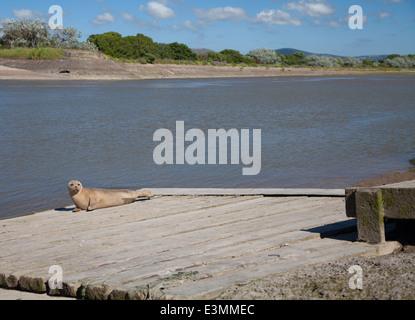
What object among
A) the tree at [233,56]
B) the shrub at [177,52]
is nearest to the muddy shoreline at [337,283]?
the shrub at [177,52]

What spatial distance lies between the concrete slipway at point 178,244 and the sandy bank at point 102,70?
51220 millimetres

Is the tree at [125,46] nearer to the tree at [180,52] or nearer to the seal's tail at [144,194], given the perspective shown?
the tree at [180,52]

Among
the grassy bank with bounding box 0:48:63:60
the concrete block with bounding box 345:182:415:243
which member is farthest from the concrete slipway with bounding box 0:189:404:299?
the grassy bank with bounding box 0:48:63:60

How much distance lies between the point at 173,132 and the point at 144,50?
61567 mm

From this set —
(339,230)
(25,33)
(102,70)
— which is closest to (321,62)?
(102,70)

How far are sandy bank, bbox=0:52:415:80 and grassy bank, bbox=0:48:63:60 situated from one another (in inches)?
28.7

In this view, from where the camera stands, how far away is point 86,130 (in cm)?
1828

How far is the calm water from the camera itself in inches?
412

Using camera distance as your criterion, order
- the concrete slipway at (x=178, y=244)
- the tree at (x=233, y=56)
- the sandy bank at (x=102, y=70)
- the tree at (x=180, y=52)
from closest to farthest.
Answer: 1. the concrete slipway at (x=178, y=244)
2. the sandy bank at (x=102, y=70)
3. the tree at (x=180, y=52)
4. the tree at (x=233, y=56)

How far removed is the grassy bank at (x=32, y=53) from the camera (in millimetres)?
58469

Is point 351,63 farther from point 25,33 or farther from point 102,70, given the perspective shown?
point 25,33

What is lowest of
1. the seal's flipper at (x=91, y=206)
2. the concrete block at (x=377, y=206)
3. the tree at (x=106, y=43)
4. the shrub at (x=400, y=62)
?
the seal's flipper at (x=91, y=206)
